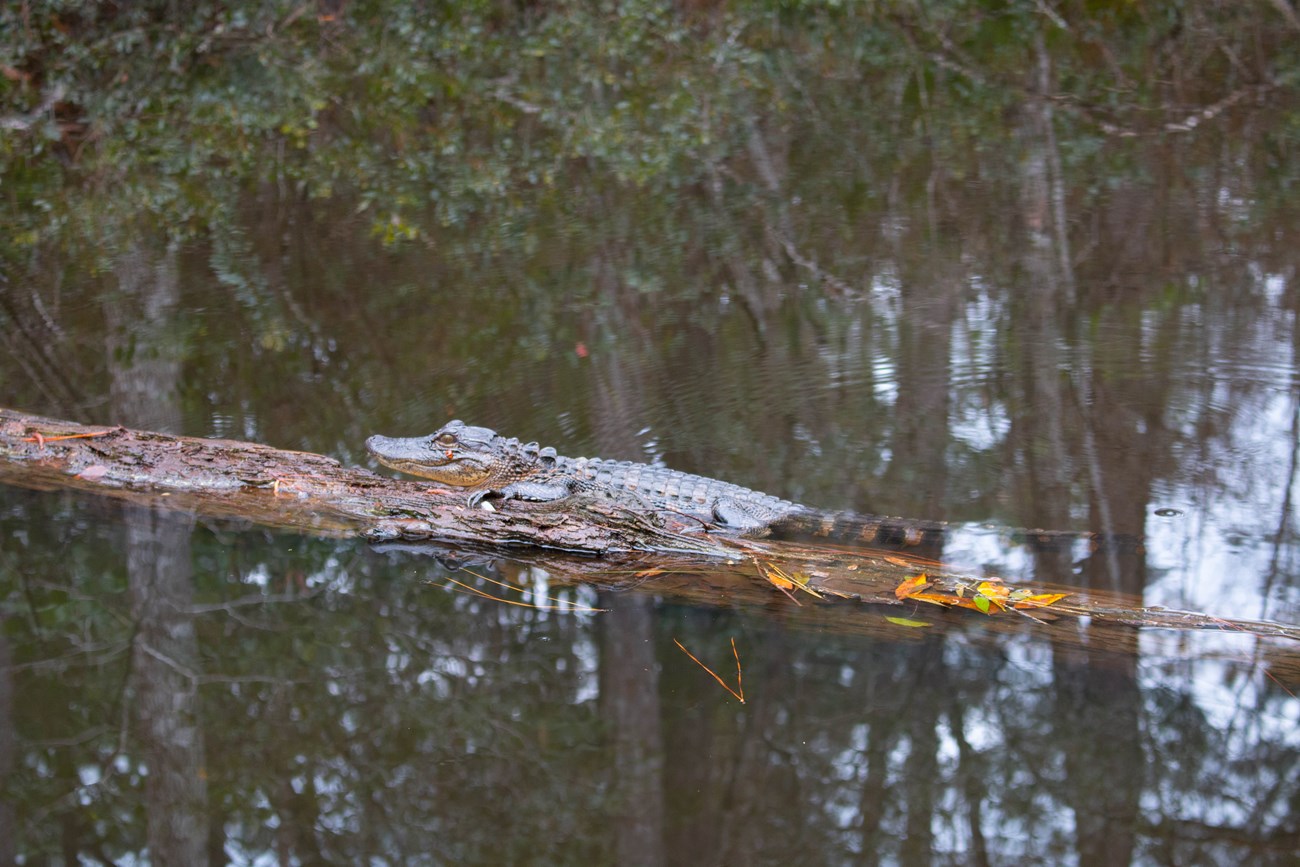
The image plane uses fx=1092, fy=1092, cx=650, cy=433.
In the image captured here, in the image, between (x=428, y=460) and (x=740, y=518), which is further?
(x=428, y=460)

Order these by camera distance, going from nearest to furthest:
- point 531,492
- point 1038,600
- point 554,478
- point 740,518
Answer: point 1038,600
point 740,518
point 531,492
point 554,478

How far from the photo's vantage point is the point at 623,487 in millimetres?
4422

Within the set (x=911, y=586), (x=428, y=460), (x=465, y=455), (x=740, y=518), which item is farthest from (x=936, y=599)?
(x=428, y=460)

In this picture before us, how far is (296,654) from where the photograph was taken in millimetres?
3678

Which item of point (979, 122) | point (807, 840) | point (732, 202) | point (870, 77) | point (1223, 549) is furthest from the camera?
point (870, 77)

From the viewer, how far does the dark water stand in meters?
3.09

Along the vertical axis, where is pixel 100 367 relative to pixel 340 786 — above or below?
above

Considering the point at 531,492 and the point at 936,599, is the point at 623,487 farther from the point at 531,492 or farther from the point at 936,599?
the point at 936,599

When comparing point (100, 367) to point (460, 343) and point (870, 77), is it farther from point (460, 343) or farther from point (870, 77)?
point (870, 77)

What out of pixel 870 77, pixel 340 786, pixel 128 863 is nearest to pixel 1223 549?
pixel 340 786

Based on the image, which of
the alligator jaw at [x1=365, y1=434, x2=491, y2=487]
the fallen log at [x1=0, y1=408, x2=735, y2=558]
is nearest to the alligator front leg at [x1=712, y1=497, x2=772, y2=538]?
the fallen log at [x1=0, y1=408, x2=735, y2=558]

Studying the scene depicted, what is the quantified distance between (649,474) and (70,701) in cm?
220

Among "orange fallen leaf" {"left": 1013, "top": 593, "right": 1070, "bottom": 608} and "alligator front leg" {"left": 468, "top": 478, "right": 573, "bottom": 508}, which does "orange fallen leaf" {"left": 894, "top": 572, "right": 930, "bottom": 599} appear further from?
"alligator front leg" {"left": 468, "top": 478, "right": 573, "bottom": 508}

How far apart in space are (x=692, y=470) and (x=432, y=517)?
54.6 inches
